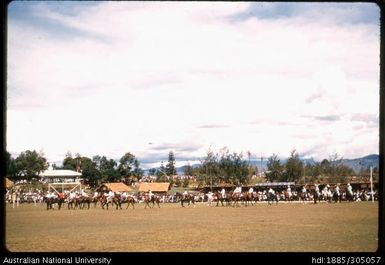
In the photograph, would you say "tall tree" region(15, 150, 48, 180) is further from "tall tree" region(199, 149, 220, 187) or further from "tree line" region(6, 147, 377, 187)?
"tall tree" region(199, 149, 220, 187)

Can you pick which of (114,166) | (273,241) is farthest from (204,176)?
(273,241)

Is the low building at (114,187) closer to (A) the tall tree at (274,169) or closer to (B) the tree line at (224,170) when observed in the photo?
(B) the tree line at (224,170)

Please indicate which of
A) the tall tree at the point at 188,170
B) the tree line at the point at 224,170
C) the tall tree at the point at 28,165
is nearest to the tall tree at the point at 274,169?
the tree line at the point at 224,170

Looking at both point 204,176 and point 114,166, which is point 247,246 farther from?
point 204,176

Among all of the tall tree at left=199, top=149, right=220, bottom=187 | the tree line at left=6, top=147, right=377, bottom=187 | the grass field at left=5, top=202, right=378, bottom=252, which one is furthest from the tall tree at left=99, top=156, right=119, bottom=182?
the grass field at left=5, top=202, right=378, bottom=252

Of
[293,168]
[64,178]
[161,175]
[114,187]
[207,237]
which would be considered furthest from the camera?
[161,175]

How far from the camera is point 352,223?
15938 mm

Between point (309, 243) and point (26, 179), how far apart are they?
30612 millimetres

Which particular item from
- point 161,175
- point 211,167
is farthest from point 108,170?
point 161,175

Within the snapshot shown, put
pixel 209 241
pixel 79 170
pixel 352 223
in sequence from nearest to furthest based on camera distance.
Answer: pixel 209 241
pixel 352 223
pixel 79 170

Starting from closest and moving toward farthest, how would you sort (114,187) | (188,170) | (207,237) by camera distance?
(207,237) < (114,187) < (188,170)

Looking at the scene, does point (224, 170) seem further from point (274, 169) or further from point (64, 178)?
point (64, 178)

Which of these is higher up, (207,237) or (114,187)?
(207,237)
